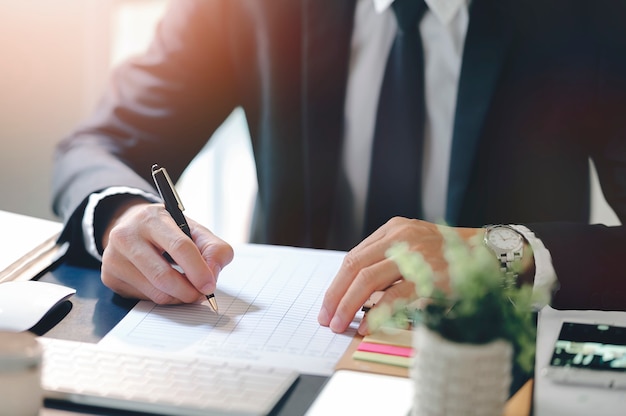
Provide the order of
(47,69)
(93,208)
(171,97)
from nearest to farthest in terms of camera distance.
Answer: (93,208), (171,97), (47,69)

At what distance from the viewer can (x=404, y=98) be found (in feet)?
4.93

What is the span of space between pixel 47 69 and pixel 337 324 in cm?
170

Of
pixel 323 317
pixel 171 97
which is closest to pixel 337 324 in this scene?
pixel 323 317

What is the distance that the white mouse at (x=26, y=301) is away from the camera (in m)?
0.98

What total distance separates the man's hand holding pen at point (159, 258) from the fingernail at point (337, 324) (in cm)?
16

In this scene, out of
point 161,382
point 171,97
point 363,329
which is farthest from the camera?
point 171,97

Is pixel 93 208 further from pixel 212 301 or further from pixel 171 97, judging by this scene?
pixel 171 97

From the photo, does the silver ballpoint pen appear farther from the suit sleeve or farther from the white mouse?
the suit sleeve

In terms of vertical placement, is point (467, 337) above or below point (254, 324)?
above

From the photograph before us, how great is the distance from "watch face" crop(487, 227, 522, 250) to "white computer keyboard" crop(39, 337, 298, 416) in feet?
1.17

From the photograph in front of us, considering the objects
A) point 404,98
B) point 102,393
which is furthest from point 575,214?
point 102,393

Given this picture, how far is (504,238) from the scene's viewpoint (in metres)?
1.10

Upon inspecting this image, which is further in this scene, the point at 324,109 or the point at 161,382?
the point at 324,109

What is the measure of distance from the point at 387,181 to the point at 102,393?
83cm
